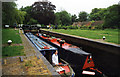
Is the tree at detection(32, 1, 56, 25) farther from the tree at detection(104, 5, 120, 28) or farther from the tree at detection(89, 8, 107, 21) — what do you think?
the tree at detection(104, 5, 120, 28)

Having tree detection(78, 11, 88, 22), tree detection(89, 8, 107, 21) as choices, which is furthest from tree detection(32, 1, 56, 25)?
tree detection(78, 11, 88, 22)

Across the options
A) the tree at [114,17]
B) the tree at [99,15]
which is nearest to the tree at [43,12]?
the tree at [99,15]

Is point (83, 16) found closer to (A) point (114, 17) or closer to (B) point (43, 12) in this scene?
(B) point (43, 12)

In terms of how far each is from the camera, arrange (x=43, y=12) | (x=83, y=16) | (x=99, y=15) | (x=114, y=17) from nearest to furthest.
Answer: (x=114, y=17), (x=43, y=12), (x=99, y=15), (x=83, y=16)

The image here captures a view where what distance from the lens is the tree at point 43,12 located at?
2782 centimetres

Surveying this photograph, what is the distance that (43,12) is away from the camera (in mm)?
28219

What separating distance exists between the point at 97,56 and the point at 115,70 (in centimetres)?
128

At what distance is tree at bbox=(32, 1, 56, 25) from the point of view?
2782 cm

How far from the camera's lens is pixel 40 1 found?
2895cm

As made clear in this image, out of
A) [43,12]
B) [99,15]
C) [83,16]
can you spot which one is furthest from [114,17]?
[83,16]

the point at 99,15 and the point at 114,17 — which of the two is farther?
the point at 99,15

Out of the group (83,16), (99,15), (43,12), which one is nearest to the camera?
(43,12)

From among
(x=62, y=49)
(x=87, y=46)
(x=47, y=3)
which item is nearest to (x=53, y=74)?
(x=62, y=49)

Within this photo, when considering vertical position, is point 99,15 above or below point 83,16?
below
